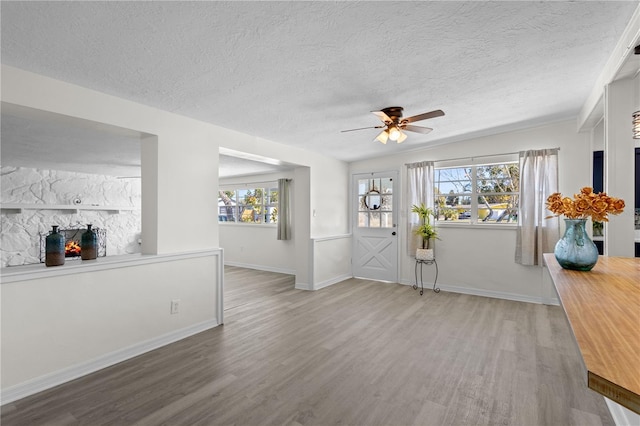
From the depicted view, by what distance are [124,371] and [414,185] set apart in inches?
183

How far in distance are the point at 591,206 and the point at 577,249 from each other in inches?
10.6

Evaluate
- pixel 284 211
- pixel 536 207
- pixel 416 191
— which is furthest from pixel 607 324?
pixel 284 211

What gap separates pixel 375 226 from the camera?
5859mm

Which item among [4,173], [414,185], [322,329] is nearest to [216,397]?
[322,329]

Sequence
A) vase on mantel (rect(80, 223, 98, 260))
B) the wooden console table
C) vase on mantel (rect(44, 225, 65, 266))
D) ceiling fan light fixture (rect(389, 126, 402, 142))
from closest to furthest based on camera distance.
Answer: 1. the wooden console table
2. vase on mantel (rect(44, 225, 65, 266))
3. vase on mantel (rect(80, 223, 98, 260))
4. ceiling fan light fixture (rect(389, 126, 402, 142))

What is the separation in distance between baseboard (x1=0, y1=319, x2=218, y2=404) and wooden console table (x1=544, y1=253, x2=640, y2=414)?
321cm

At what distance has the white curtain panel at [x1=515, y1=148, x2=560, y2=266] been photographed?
421cm

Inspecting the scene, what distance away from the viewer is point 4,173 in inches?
215

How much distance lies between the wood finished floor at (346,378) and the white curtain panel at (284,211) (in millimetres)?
2651

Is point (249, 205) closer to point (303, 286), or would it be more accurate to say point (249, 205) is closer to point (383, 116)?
point (303, 286)

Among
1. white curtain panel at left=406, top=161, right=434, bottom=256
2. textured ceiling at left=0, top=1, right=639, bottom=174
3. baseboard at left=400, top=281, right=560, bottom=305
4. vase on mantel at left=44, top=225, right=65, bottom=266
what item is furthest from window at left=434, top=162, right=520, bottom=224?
vase on mantel at left=44, top=225, right=65, bottom=266

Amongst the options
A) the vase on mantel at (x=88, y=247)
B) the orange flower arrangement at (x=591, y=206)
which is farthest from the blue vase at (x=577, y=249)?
the vase on mantel at (x=88, y=247)

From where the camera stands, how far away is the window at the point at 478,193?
468cm

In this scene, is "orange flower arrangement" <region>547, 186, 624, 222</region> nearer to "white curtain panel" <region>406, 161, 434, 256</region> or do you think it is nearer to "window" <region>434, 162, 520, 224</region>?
"window" <region>434, 162, 520, 224</region>
